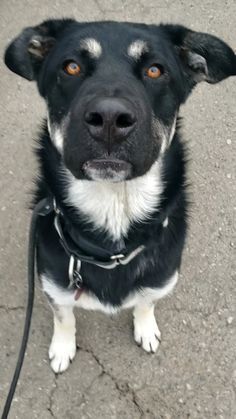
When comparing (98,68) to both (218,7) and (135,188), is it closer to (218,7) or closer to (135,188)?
(135,188)

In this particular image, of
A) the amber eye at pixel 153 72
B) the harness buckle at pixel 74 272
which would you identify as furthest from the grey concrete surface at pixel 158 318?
the amber eye at pixel 153 72

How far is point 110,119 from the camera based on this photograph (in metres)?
1.83

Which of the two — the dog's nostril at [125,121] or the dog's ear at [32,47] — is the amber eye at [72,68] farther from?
the dog's nostril at [125,121]

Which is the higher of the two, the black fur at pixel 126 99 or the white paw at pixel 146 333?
the black fur at pixel 126 99

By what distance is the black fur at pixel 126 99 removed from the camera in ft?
6.53

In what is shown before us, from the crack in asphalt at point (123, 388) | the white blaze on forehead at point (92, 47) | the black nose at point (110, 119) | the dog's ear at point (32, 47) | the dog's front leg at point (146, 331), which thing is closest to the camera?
the black nose at point (110, 119)

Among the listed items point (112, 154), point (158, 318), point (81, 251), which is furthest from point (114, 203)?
point (158, 318)

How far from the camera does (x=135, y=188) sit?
2420 mm

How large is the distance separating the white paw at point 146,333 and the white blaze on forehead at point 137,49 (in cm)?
155

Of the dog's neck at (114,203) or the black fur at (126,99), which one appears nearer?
the black fur at (126,99)

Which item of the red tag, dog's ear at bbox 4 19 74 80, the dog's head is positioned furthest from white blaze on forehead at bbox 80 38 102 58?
the red tag

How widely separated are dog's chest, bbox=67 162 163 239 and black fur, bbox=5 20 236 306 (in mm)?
38

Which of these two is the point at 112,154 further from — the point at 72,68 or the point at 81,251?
the point at 81,251

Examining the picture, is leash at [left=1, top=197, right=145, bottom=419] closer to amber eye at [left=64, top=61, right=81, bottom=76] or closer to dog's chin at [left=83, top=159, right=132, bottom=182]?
dog's chin at [left=83, top=159, right=132, bottom=182]
